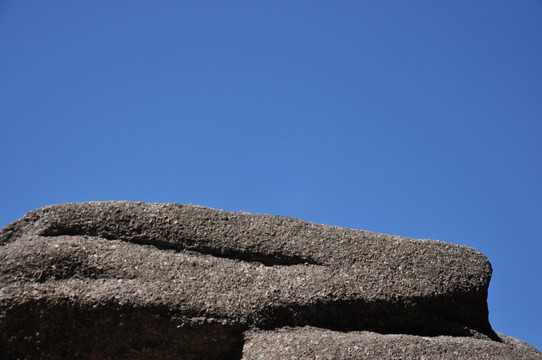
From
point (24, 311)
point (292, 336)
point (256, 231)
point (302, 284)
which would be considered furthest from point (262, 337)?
point (24, 311)

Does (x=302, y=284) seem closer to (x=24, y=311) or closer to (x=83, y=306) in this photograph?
(x=83, y=306)

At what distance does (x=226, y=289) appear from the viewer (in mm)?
5539

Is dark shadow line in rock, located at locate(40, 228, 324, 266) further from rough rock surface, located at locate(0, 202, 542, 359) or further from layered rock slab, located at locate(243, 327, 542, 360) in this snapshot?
layered rock slab, located at locate(243, 327, 542, 360)

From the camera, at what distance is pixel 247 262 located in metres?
5.83

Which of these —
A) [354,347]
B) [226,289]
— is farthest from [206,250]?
[354,347]

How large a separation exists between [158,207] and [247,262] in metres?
0.99

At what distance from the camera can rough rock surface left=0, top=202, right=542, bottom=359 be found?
17.3 feet

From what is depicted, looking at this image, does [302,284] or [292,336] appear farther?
[302,284]

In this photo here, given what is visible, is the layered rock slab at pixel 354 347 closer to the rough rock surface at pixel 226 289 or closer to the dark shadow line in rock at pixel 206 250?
the rough rock surface at pixel 226 289

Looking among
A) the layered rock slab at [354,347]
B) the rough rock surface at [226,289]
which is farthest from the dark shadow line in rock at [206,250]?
the layered rock slab at [354,347]

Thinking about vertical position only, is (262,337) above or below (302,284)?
below

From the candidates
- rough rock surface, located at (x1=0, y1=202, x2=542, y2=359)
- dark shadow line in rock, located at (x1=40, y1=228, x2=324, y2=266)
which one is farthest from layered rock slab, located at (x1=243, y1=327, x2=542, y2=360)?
dark shadow line in rock, located at (x1=40, y1=228, x2=324, y2=266)

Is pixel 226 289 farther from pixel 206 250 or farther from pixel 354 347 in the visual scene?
pixel 354 347

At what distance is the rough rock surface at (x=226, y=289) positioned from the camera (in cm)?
527
